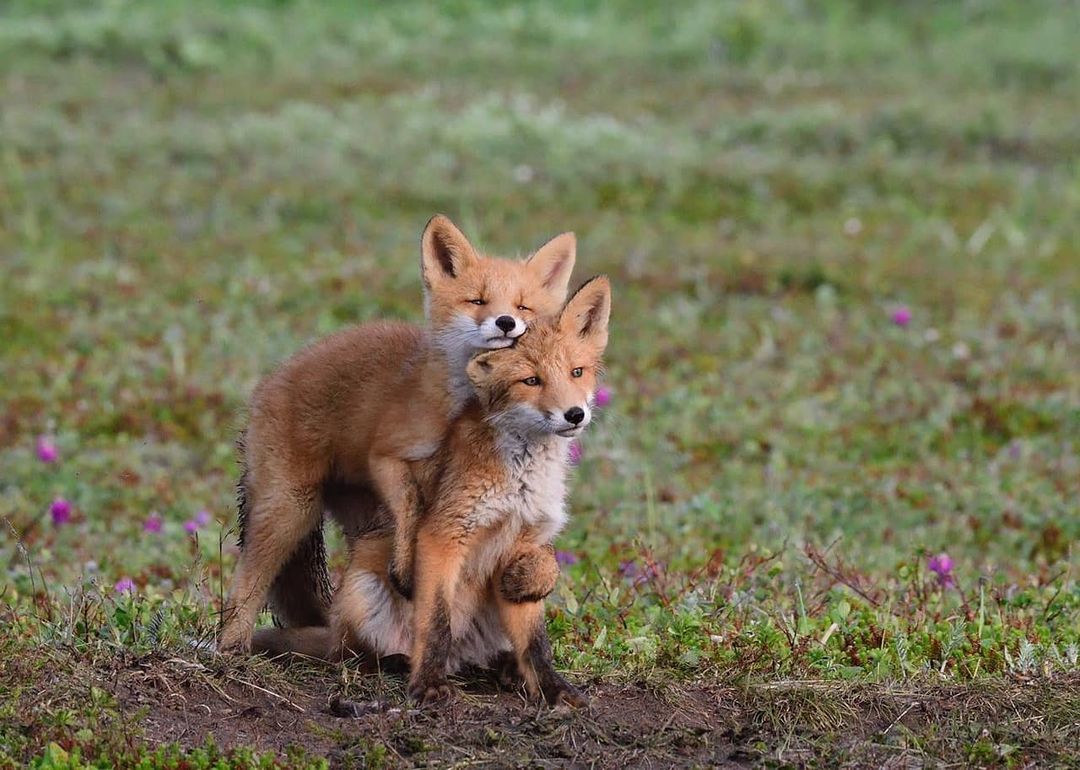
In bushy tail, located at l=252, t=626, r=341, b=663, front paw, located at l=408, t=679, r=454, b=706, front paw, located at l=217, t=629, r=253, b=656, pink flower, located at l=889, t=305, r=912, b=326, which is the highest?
front paw, located at l=408, t=679, r=454, b=706

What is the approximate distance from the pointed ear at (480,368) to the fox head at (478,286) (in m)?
0.10

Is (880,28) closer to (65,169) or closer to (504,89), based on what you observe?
(504,89)

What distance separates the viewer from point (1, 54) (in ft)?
71.1

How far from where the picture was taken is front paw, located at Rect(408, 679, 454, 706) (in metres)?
5.20

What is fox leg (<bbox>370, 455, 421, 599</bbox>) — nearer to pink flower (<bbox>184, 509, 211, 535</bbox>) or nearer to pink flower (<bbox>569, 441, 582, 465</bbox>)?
pink flower (<bbox>569, 441, 582, 465</bbox>)

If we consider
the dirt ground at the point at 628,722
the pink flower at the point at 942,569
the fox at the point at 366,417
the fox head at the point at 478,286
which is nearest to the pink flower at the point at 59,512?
→ the fox at the point at 366,417

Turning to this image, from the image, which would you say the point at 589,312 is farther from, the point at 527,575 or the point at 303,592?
the point at 303,592

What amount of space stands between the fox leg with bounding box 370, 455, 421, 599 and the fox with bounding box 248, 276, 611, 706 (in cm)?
5

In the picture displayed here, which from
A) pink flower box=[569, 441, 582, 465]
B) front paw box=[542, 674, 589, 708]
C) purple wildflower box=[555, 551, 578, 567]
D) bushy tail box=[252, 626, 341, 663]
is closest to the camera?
front paw box=[542, 674, 589, 708]

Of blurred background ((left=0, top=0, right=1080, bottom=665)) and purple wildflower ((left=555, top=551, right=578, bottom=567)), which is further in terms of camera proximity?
blurred background ((left=0, top=0, right=1080, bottom=665))

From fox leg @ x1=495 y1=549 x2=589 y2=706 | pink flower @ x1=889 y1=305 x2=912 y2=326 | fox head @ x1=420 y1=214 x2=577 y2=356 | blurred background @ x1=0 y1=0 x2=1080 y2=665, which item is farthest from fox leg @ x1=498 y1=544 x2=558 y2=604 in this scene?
pink flower @ x1=889 y1=305 x2=912 y2=326

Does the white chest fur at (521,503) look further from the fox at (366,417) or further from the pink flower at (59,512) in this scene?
the pink flower at (59,512)

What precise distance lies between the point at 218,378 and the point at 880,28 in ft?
60.9

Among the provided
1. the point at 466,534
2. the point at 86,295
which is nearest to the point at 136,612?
the point at 466,534
